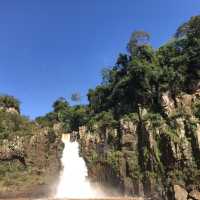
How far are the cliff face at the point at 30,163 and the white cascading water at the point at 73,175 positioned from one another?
1.14 metres

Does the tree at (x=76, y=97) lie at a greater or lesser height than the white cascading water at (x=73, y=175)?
greater

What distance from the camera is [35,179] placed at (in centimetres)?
4759

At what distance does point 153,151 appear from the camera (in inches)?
1545

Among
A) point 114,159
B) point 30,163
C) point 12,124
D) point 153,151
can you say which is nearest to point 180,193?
point 153,151

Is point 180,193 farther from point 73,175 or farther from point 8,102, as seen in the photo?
point 8,102

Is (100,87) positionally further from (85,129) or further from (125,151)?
(125,151)

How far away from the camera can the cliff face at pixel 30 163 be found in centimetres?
4656

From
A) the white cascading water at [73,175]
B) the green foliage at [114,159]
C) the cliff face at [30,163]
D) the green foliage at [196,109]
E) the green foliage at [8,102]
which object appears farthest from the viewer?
the green foliage at [8,102]

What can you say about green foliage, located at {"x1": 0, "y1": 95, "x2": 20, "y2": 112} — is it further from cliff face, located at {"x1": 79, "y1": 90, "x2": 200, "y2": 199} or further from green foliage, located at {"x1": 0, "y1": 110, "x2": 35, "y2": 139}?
cliff face, located at {"x1": 79, "y1": 90, "x2": 200, "y2": 199}

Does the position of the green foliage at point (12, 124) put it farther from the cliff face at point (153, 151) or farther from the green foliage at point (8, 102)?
the cliff face at point (153, 151)

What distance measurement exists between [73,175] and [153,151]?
1277 centimetres

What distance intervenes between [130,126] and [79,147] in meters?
8.83

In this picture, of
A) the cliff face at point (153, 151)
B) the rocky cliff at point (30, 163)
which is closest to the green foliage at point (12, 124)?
the rocky cliff at point (30, 163)

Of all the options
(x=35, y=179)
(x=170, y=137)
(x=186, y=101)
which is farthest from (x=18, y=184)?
(x=186, y=101)
